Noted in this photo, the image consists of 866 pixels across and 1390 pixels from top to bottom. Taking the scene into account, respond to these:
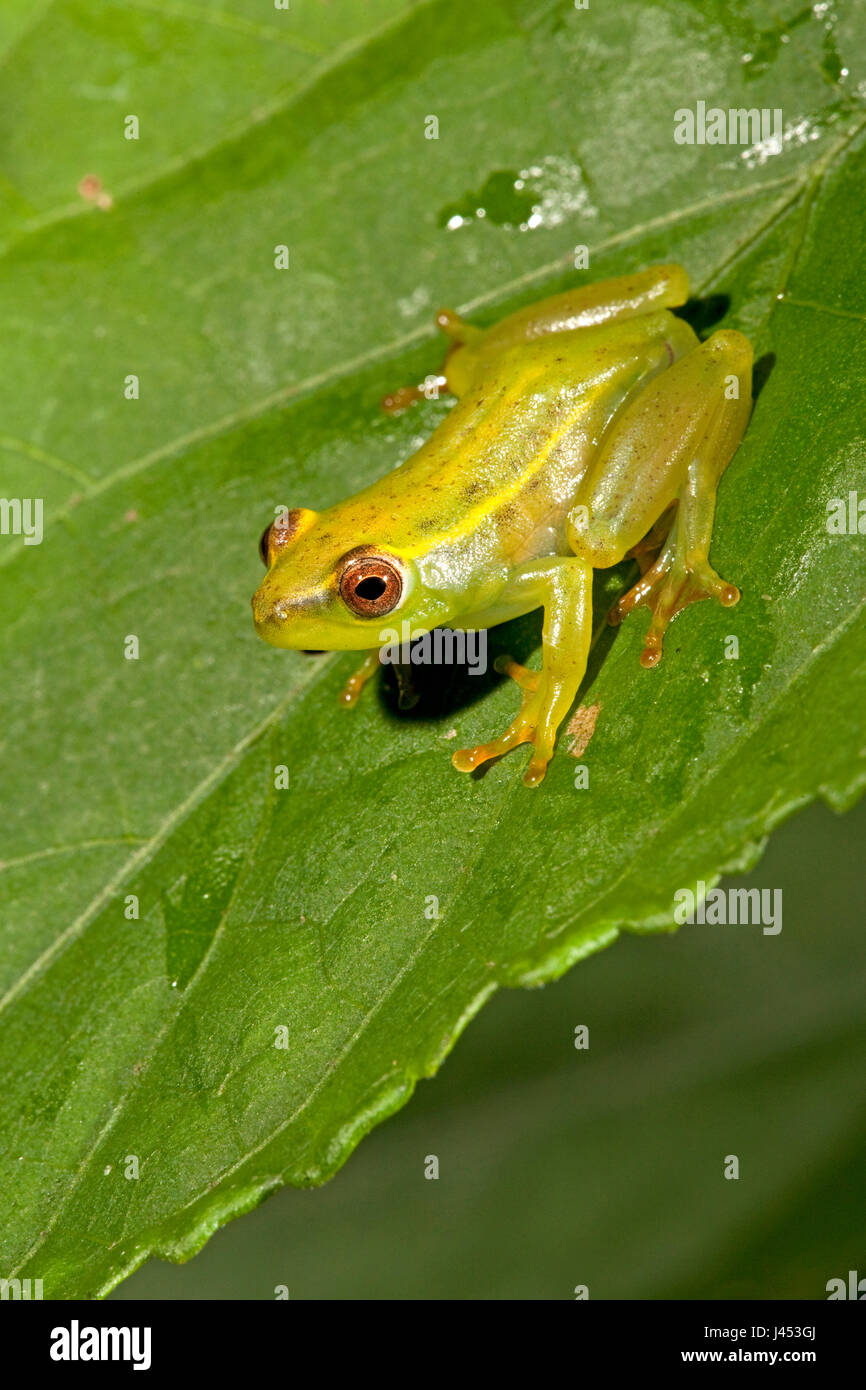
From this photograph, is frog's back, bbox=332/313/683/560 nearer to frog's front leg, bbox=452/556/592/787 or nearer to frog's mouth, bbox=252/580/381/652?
frog's front leg, bbox=452/556/592/787

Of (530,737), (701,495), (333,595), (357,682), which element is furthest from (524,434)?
(530,737)

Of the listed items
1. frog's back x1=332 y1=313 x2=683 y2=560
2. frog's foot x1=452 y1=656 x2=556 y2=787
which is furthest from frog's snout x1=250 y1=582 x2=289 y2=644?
frog's foot x1=452 y1=656 x2=556 y2=787

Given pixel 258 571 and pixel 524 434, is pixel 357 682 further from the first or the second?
pixel 524 434

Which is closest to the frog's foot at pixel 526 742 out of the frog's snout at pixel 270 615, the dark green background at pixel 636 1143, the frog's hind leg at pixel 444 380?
the frog's snout at pixel 270 615

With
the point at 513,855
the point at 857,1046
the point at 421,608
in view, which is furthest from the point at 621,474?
the point at 857,1046

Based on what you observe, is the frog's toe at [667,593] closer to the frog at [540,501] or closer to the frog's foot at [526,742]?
the frog at [540,501]

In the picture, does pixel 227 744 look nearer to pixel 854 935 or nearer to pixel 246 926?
pixel 246 926

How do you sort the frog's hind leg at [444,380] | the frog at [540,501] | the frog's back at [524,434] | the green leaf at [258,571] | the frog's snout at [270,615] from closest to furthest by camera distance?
the green leaf at [258,571], the frog at [540,501], the frog's snout at [270,615], the frog's back at [524,434], the frog's hind leg at [444,380]
